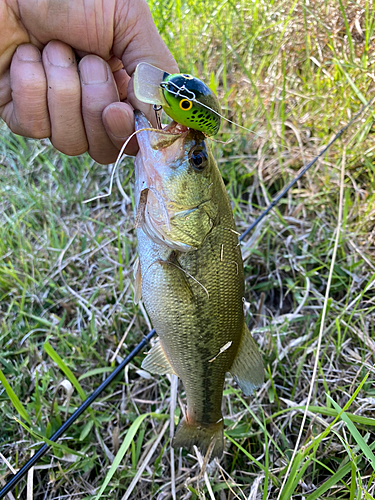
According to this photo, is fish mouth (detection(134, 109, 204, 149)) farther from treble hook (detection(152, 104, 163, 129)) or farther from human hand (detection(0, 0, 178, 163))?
human hand (detection(0, 0, 178, 163))

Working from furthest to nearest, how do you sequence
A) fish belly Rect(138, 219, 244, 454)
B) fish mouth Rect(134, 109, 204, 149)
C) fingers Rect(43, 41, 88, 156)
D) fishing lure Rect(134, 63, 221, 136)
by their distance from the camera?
fingers Rect(43, 41, 88, 156), fish belly Rect(138, 219, 244, 454), fish mouth Rect(134, 109, 204, 149), fishing lure Rect(134, 63, 221, 136)

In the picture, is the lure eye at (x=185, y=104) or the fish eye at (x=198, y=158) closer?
the lure eye at (x=185, y=104)

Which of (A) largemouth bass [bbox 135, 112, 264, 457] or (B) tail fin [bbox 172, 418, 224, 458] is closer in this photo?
(A) largemouth bass [bbox 135, 112, 264, 457]

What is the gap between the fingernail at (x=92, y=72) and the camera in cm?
169

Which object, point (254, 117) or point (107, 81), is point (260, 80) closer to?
point (254, 117)

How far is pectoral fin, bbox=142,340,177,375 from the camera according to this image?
5.83 feet

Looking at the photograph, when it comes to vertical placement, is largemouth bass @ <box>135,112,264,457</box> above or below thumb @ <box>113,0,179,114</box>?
below

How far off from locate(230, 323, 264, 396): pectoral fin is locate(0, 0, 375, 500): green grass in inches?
7.8

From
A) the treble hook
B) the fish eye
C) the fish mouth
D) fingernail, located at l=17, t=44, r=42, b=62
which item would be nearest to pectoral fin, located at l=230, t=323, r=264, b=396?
the fish eye

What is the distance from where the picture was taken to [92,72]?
1.70m

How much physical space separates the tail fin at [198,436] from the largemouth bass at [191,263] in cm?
15

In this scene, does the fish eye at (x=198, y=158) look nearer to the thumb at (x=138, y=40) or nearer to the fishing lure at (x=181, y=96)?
the fishing lure at (x=181, y=96)

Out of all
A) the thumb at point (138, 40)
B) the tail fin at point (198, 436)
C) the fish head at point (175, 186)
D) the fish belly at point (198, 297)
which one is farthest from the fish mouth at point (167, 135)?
the tail fin at point (198, 436)

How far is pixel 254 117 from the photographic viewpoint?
318cm
